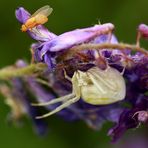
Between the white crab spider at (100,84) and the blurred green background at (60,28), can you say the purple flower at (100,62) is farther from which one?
the blurred green background at (60,28)

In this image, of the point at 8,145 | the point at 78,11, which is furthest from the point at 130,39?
the point at 8,145

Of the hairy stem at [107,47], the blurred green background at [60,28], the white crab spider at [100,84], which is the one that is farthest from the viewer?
the blurred green background at [60,28]

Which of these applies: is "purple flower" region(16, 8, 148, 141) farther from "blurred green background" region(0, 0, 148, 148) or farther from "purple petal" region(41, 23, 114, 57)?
"blurred green background" region(0, 0, 148, 148)

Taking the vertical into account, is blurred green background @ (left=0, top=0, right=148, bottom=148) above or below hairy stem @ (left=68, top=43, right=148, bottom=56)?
below

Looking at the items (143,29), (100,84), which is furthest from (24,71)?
(143,29)

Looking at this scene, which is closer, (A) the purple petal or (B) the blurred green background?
(A) the purple petal

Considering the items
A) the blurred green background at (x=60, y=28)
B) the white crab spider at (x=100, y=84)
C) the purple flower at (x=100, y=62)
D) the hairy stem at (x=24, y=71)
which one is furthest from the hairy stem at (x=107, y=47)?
the blurred green background at (x=60, y=28)

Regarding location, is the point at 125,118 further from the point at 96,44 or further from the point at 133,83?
the point at 96,44

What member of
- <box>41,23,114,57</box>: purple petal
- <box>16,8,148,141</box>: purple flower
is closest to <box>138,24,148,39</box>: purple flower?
<box>16,8,148,141</box>: purple flower

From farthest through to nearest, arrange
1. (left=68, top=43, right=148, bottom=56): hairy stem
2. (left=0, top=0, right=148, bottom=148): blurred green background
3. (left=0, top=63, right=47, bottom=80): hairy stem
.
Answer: (left=0, top=0, right=148, bottom=148): blurred green background, (left=0, top=63, right=47, bottom=80): hairy stem, (left=68, top=43, right=148, bottom=56): hairy stem
